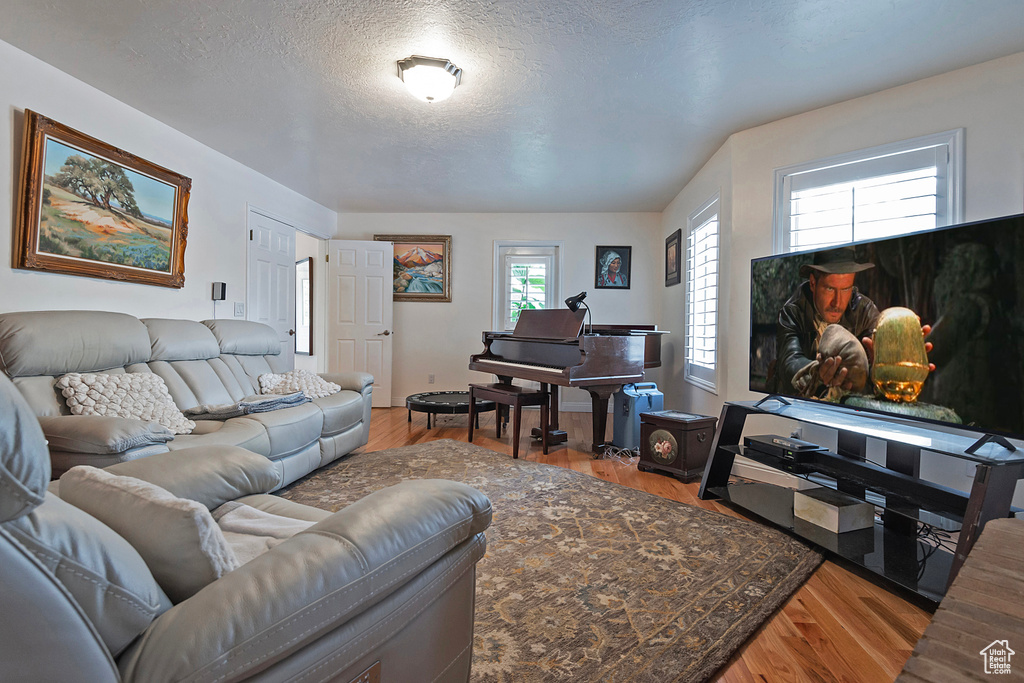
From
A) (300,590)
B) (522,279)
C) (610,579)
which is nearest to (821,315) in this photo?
(610,579)

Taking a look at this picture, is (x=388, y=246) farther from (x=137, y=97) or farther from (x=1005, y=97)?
(x=1005, y=97)

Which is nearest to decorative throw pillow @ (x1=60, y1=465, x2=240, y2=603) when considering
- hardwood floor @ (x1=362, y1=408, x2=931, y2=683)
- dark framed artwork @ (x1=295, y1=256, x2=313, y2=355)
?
hardwood floor @ (x1=362, y1=408, x2=931, y2=683)

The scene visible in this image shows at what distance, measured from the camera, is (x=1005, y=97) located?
2.48m

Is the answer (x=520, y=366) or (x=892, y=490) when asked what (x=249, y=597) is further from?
(x=520, y=366)

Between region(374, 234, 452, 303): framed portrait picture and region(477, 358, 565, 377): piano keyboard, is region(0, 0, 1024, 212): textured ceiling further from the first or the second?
region(374, 234, 452, 303): framed portrait picture

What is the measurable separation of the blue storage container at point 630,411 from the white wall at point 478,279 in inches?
78.1

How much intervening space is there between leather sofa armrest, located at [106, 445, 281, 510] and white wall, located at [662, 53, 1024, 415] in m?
3.22

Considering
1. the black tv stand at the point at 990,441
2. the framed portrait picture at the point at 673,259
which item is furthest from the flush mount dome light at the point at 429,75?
the framed portrait picture at the point at 673,259

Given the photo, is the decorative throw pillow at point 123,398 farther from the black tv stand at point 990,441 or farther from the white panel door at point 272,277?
the black tv stand at point 990,441

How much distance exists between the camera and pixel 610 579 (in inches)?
80.7

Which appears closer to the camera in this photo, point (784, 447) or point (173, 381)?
point (784, 447)

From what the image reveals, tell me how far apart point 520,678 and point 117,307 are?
137 inches

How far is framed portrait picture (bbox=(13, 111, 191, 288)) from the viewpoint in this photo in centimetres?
275

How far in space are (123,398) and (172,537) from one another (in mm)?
2397
